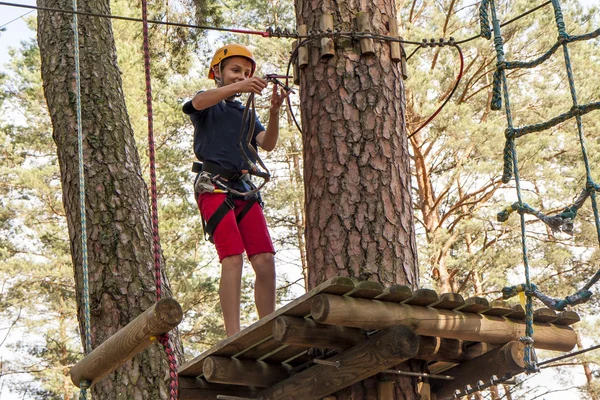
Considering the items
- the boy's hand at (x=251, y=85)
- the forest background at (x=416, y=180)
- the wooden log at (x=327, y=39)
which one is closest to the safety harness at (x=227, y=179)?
the boy's hand at (x=251, y=85)

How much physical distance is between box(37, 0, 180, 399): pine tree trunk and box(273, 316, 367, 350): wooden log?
4.38 feet

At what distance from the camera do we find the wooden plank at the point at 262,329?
236cm

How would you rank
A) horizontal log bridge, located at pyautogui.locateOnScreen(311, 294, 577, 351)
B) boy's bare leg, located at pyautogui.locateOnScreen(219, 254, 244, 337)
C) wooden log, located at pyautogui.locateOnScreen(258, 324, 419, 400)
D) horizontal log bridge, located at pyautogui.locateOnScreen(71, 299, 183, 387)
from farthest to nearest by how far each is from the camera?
boy's bare leg, located at pyautogui.locateOnScreen(219, 254, 244, 337) → wooden log, located at pyautogui.locateOnScreen(258, 324, 419, 400) → horizontal log bridge, located at pyautogui.locateOnScreen(311, 294, 577, 351) → horizontal log bridge, located at pyautogui.locateOnScreen(71, 299, 183, 387)

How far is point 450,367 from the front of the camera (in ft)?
10.1

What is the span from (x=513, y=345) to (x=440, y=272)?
315 inches

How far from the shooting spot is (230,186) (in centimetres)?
331

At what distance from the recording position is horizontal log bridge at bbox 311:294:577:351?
7.75ft

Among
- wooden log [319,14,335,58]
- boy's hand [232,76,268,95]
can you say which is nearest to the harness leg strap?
boy's hand [232,76,268,95]

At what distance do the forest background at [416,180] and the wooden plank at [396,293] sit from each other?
26.1 ft

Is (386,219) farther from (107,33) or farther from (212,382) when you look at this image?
(107,33)

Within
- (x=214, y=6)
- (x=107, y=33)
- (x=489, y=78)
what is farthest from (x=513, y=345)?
(x=489, y=78)

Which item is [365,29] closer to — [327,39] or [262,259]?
[327,39]

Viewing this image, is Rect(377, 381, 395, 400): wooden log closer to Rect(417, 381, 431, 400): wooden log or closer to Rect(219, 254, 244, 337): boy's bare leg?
Rect(417, 381, 431, 400): wooden log

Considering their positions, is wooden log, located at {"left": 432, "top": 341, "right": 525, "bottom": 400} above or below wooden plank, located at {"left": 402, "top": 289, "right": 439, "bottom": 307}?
below
